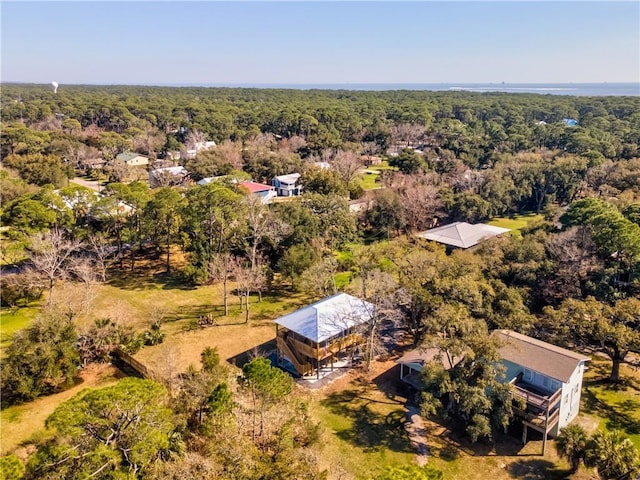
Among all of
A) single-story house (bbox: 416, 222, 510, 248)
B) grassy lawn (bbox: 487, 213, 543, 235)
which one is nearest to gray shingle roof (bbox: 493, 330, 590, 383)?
single-story house (bbox: 416, 222, 510, 248)

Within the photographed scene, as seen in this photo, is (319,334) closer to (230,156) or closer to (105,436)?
(105,436)

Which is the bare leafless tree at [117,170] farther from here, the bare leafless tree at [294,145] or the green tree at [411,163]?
the green tree at [411,163]

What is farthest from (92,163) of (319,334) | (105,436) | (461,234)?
(105,436)

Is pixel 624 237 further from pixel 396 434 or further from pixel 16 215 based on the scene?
pixel 16 215

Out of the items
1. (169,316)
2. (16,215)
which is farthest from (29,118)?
(169,316)

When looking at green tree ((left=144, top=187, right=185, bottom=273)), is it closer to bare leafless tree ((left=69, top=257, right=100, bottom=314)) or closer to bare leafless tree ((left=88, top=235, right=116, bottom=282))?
bare leafless tree ((left=88, top=235, right=116, bottom=282))

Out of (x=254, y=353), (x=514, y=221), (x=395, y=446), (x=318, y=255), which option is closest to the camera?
(x=395, y=446)

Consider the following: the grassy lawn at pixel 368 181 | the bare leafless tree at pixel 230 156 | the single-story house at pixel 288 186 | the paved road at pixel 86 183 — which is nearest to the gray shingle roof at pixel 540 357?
the single-story house at pixel 288 186
